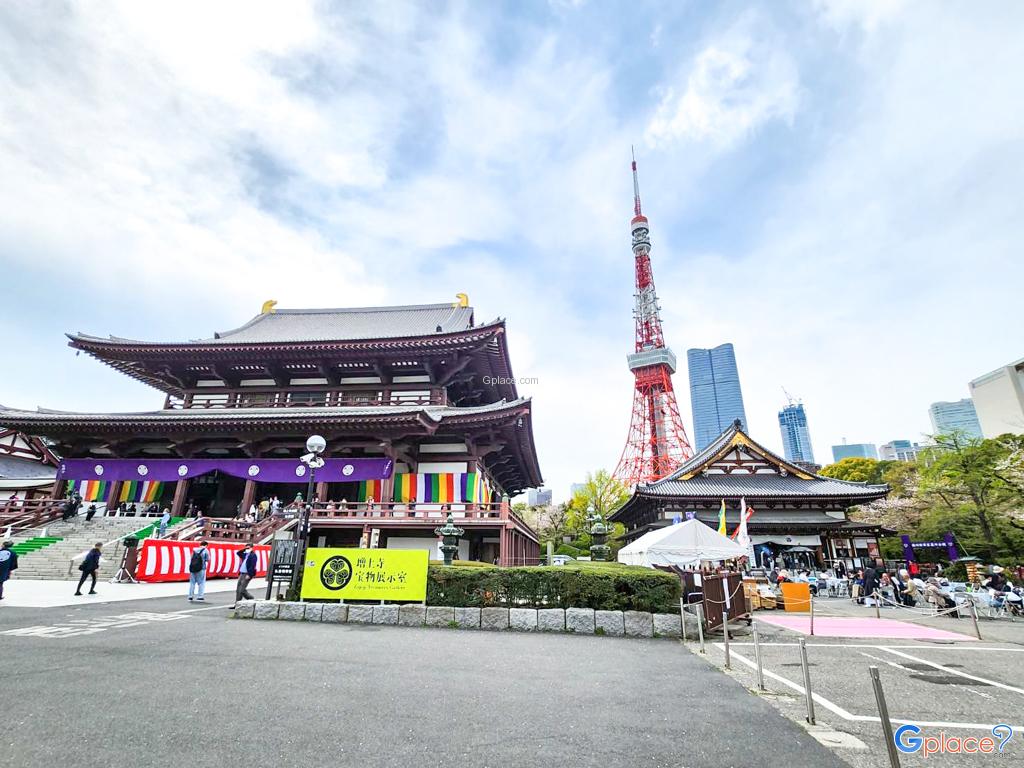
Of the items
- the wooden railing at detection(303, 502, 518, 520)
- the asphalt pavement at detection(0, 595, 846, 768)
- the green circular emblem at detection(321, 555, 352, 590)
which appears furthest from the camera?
the wooden railing at detection(303, 502, 518, 520)

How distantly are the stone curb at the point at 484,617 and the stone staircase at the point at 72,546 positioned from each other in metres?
Result: 8.68

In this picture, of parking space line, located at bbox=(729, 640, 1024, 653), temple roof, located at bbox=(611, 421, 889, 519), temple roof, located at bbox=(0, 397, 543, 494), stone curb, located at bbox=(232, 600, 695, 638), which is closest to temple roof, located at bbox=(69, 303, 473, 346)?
temple roof, located at bbox=(0, 397, 543, 494)

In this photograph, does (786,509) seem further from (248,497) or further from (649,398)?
(649,398)

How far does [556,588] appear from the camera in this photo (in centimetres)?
968

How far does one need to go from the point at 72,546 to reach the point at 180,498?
14.2ft

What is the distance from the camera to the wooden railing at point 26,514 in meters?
17.9

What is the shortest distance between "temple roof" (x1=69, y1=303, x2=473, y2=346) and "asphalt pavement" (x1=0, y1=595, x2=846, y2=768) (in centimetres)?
2169

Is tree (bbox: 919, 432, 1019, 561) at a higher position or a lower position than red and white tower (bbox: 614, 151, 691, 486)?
lower

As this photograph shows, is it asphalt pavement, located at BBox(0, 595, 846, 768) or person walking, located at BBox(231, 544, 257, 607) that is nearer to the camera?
asphalt pavement, located at BBox(0, 595, 846, 768)

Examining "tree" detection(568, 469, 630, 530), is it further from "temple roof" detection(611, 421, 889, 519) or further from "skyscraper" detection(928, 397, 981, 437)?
"skyscraper" detection(928, 397, 981, 437)

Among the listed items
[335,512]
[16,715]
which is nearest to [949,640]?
[16,715]

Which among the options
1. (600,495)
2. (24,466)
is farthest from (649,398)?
(24,466)

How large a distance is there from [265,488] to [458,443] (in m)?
10.2

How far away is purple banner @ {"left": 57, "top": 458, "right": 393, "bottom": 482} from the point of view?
20.0 metres
